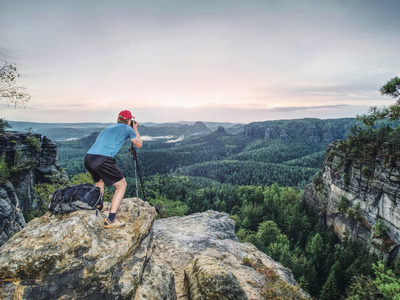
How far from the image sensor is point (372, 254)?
1319 inches

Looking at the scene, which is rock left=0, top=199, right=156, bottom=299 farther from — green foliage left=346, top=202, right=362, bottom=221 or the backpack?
green foliage left=346, top=202, right=362, bottom=221

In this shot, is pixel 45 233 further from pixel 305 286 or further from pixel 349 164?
pixel 349 164

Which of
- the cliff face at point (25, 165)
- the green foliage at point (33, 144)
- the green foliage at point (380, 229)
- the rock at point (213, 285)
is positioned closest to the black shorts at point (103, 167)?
the rock at point (213, 285)

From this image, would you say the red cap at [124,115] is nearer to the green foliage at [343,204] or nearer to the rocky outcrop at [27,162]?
the rocky outcrop at [27,162]

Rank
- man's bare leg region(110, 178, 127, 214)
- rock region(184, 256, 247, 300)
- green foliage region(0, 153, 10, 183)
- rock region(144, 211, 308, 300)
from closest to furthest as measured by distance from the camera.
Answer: rock region(184, 256, 247, 300) → man's bare leg region(110, 178, 127, 214) → rock region(144, 211, 308, 300) → green foliage region(0, 153, 10, 183)

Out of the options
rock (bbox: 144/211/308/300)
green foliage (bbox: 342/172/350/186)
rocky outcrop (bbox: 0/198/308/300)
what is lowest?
green foliage (bbox: 342/172/350/186)

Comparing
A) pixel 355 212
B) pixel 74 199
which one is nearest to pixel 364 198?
pixel 355 212

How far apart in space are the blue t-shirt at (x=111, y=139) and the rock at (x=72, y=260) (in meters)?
2.28

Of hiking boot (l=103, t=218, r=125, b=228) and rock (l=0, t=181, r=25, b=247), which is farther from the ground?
hiking boot (l=103, t=218, r=125, b=228)

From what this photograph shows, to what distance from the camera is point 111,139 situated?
7.24 meters

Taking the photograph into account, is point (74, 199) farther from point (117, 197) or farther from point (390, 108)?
point (390, 108)

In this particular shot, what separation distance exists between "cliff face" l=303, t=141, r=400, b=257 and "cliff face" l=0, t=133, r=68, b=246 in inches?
1956

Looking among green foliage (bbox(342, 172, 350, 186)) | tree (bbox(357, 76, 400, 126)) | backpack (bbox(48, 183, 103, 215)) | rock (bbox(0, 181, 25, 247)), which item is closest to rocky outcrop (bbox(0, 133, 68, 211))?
rock (bbox(0, 181, 25, 247))

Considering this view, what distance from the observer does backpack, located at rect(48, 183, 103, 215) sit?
22.9 ft
